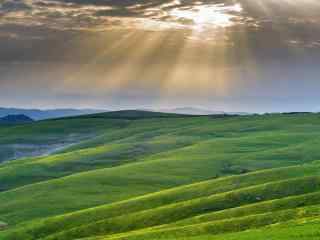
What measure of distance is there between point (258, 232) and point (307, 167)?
67881 millimetres

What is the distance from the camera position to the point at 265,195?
98.2 meters

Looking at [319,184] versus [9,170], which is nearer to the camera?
[319,184]

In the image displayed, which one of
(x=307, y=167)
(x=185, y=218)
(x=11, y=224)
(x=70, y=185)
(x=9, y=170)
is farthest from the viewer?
(x=9, y=170)

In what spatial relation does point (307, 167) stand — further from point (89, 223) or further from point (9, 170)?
point (9, 170)

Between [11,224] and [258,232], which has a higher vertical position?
[258,232]

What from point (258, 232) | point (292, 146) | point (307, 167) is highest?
point (258, 232)

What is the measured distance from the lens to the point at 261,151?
18600cm

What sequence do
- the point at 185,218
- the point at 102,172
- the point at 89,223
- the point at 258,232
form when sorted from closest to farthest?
Answer: the point at 258,232 < the point at 185,218 < the point at 89,223 < the point at 102,172

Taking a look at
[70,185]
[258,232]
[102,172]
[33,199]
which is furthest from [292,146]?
[258,232]

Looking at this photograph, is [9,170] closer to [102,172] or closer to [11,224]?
[102,172]

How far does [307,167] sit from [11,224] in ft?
191

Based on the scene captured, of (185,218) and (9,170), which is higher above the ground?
(185,218)

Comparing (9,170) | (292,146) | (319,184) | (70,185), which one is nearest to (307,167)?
(319,184)

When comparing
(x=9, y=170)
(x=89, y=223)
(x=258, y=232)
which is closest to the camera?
(x=258, y=232)
